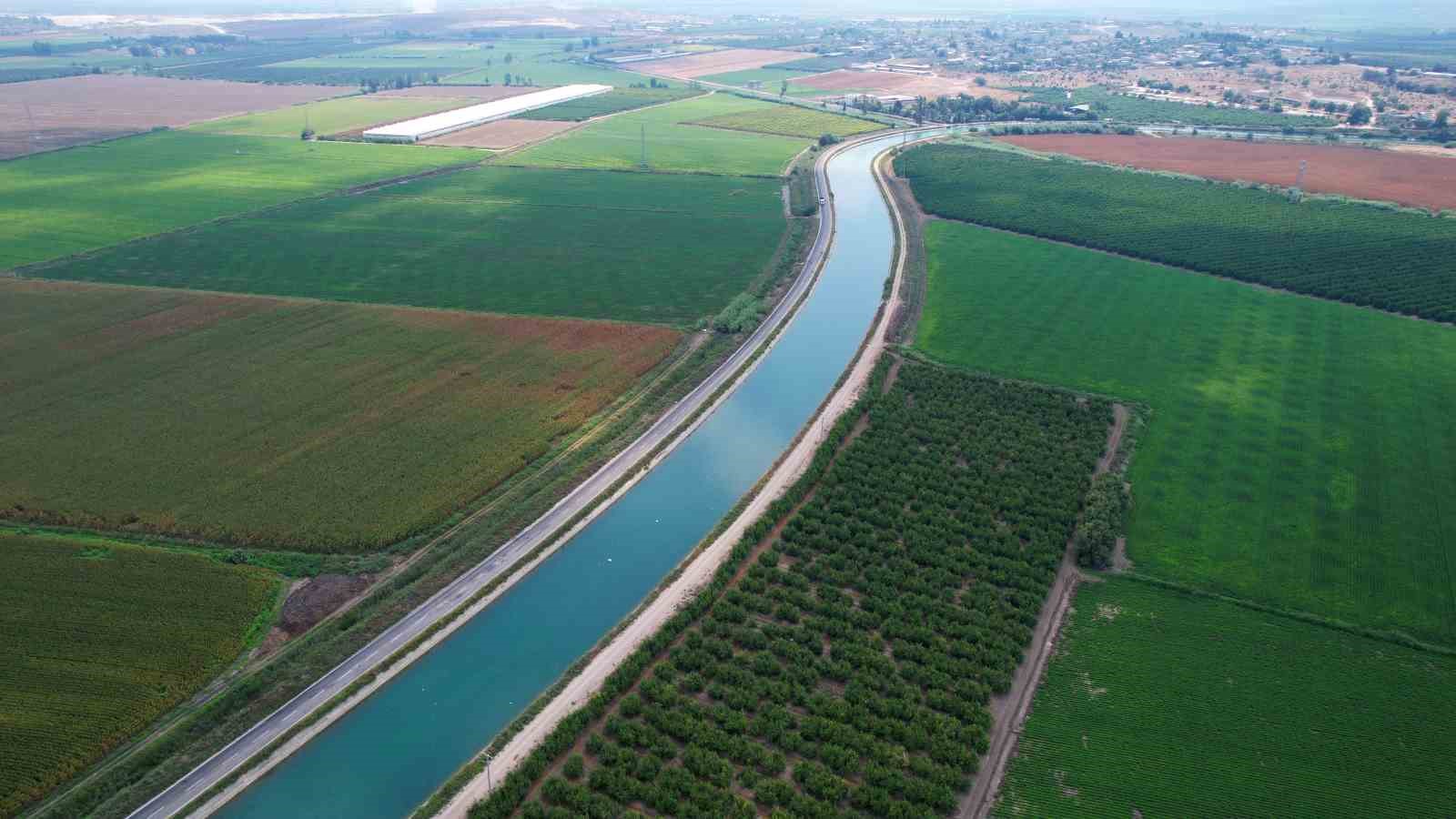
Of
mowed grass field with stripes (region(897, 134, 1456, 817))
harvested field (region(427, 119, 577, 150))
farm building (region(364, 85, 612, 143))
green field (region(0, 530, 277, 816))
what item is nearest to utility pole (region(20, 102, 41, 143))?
farm building (region(364, 85, 612, 143))

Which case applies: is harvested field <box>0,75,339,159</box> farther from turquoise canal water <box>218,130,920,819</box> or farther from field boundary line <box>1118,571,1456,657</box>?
field boundary line <box>1118,571,1456,657</box>

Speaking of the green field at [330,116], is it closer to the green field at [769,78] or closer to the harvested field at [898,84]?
the green field at [769,78]

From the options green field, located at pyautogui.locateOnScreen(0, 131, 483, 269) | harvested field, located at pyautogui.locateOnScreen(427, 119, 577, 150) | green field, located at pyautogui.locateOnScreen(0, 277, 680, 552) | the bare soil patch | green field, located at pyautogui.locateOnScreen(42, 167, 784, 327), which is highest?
harvested field, located at pyautogui.locateOnScreen(427, 119, 577, 150)

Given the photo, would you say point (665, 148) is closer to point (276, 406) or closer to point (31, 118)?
point (276, 406)

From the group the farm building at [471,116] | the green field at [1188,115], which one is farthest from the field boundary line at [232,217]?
the green field at [1188,115]

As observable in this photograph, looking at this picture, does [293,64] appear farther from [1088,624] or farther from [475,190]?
[1088,624]
